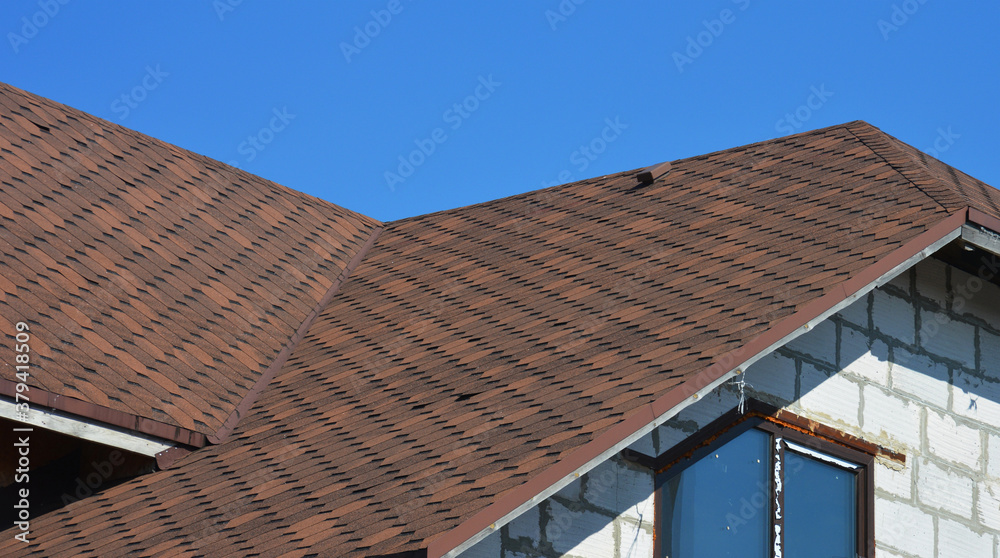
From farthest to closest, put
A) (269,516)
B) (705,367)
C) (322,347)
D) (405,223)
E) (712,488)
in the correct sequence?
1. (405,223)
2. (322,347)
3. (712,488)
4. (269,516)
5. (705,367)

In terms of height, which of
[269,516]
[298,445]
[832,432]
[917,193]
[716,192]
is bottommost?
[269,516]

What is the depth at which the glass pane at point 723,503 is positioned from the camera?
7418 millimetres

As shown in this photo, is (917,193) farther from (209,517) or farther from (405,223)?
(405,223)

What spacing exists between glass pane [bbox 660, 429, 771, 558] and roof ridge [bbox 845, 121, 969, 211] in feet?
6.69

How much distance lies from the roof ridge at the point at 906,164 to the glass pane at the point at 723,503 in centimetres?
204

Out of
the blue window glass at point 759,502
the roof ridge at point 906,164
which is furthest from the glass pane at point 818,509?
the roof ridge at point 906,164

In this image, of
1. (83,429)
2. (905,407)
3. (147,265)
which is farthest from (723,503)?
(147,265)

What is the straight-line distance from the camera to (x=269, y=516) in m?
7.06

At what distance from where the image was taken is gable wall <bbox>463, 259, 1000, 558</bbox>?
7348 millimetres

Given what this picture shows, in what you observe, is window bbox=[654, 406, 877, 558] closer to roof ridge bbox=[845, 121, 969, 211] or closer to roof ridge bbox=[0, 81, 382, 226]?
roof ridge bbox=[845, 121, 969, 211]

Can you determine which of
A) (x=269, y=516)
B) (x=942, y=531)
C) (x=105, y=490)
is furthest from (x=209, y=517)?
(x=942, y=531)

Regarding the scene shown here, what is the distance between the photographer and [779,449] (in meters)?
7.75

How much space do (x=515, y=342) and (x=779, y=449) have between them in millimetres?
2015

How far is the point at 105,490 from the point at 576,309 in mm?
3632
